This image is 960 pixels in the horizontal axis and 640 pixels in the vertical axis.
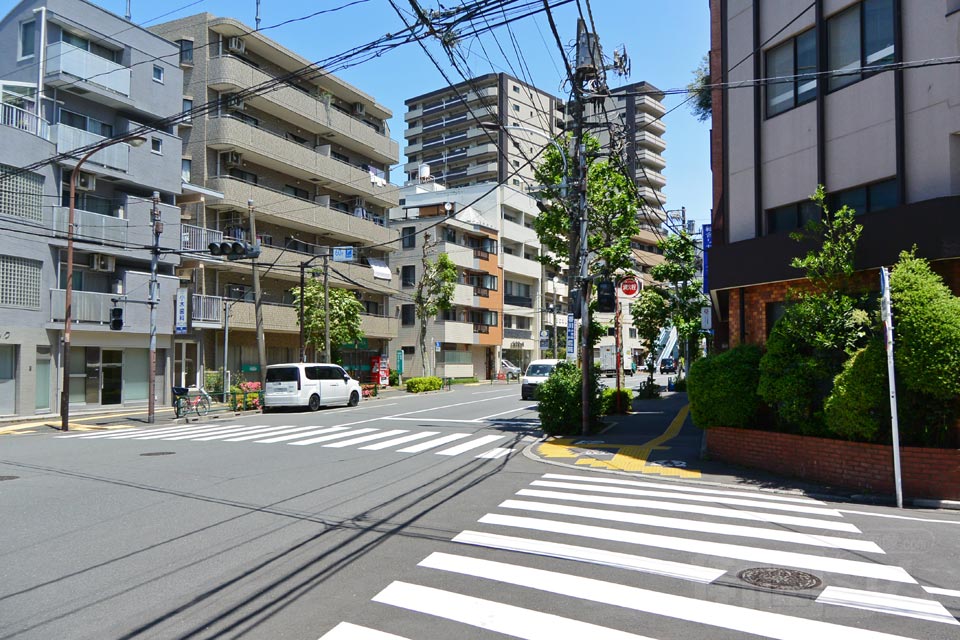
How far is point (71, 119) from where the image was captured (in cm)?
2683

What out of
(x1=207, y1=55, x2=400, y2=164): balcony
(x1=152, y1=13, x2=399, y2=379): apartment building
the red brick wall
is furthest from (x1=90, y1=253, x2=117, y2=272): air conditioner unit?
the red brick wall

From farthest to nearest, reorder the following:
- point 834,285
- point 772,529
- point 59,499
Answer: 1. point 834,285
2. point 59,499
3. point 772,529

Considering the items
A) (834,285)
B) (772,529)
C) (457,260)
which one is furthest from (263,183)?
(772,529)

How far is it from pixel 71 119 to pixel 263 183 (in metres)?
11.5

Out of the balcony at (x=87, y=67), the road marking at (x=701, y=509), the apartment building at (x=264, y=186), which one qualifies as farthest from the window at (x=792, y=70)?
the balcony at (x=87, y=67)

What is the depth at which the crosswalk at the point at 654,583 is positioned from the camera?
4.94m

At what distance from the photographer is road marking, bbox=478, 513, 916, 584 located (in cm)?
626

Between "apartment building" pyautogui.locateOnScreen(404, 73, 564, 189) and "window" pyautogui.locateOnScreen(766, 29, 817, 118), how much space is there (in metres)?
52.5

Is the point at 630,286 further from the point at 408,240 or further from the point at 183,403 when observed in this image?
the point at 408,240

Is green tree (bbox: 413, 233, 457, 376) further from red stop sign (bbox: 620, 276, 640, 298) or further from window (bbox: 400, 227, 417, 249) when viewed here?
red stop sign (bbox: 620, 276, 640, 298)

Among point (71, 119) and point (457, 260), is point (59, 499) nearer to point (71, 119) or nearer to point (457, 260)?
point (71, 119)

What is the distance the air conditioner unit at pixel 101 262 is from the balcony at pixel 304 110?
34.6 feet

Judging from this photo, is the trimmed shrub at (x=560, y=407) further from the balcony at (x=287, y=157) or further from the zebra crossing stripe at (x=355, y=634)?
the balcony at (x=287, y=157)

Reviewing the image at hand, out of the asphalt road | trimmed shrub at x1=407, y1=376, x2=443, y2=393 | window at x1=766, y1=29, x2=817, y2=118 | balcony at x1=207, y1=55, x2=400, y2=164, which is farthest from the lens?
trimmed shrub at x1=407, y1=376, x2=443, y2=393
